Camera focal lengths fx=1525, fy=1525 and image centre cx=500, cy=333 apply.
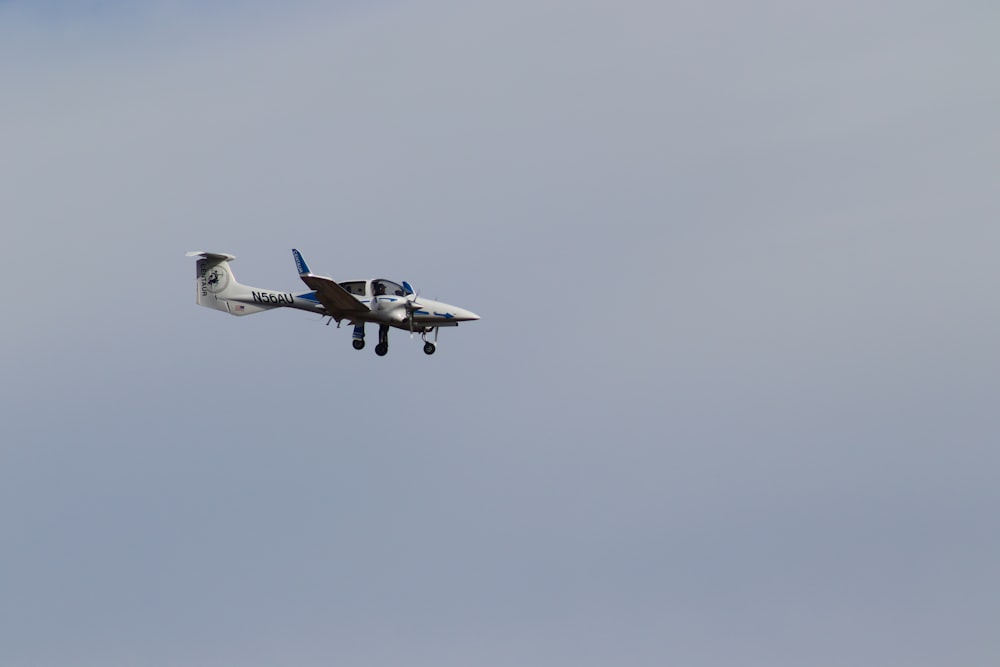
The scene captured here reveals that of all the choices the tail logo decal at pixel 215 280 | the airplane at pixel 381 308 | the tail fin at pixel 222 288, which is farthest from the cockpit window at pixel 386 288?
the tail logo decal at pixel 215 280

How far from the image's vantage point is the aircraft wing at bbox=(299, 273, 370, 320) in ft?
245

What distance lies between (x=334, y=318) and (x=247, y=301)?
5.77 metres

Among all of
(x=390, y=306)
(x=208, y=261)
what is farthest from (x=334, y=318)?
(x=208, y=261)

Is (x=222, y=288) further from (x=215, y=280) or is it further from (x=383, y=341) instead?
(x=383, y=341)

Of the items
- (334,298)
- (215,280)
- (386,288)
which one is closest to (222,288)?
(215,280)

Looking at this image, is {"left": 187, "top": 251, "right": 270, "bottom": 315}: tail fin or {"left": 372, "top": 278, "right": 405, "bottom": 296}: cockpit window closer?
{"left": 372, "top": 278, "right": 405, "bottom": 296}: cockpit window

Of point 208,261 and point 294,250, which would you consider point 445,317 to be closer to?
point 294,250

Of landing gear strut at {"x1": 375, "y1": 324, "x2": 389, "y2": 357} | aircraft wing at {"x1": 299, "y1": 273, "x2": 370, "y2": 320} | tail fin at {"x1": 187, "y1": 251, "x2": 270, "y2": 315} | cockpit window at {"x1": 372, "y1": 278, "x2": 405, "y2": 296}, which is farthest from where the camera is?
tail fin at {"x1": 187, "y1": 251, "x2": 270, "y2": 315}

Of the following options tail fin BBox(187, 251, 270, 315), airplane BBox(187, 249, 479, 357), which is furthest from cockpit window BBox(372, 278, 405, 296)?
tail fin BBox(187, 251, 270, 315)

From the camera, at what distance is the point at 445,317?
76438mm

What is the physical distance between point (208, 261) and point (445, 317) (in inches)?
550

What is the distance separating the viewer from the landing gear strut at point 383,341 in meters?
77.2

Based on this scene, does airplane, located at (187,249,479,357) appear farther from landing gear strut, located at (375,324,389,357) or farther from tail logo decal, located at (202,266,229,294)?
tail logo decal, located at (202,266,229,294)

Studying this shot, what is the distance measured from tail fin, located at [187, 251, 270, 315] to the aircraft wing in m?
5.50
